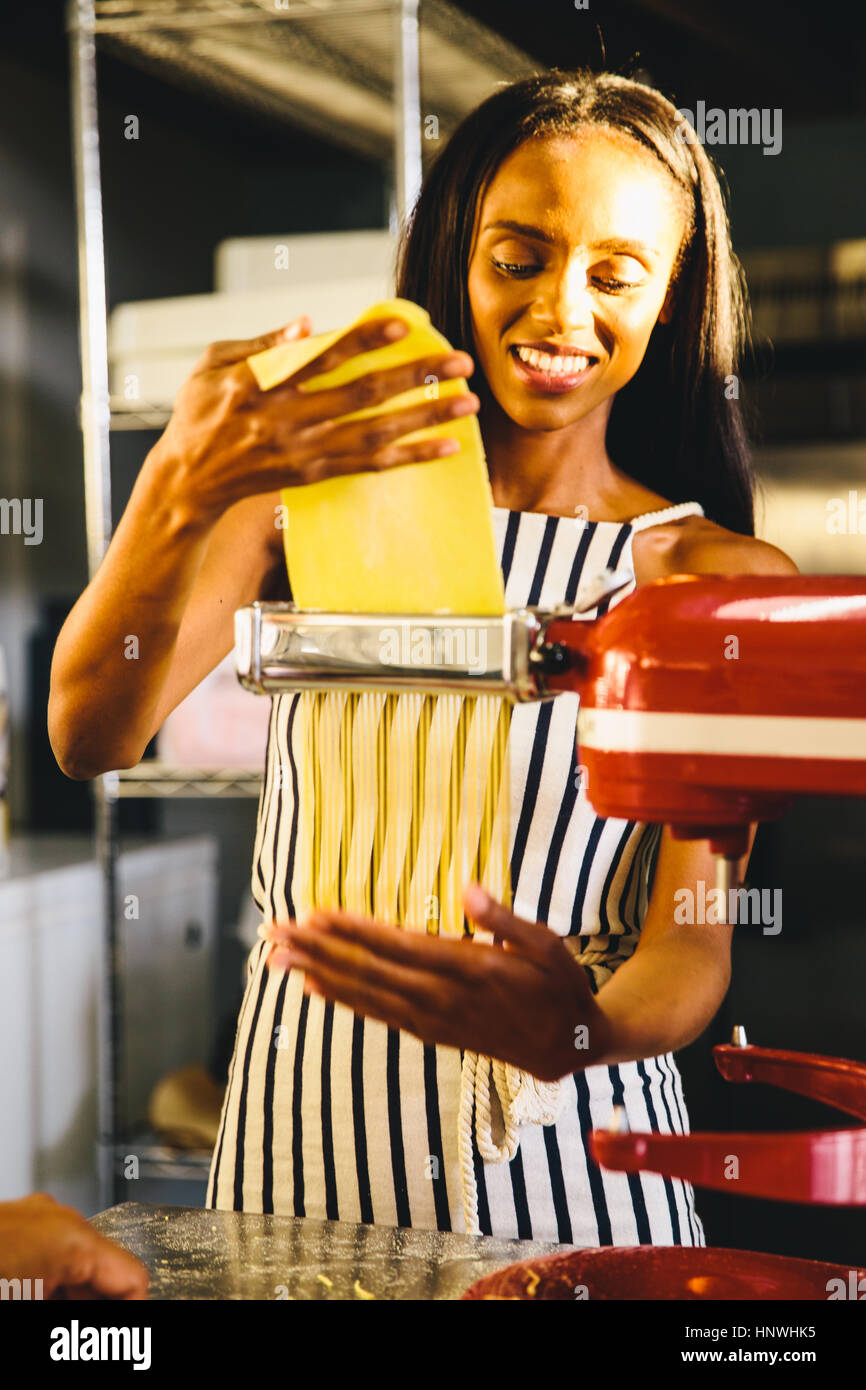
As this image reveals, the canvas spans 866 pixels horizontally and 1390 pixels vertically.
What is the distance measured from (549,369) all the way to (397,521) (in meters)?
0.27

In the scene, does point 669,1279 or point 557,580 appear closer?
point 669,1279

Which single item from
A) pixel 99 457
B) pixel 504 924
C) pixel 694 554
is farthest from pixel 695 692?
pixel 99 457

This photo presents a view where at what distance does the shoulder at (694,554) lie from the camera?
1028 millimetres

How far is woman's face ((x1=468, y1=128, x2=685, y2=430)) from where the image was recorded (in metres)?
0.90

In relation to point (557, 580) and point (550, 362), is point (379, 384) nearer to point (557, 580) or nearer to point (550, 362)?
point (550, 362)

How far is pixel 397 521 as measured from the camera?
0.71 m

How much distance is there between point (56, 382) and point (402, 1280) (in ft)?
7.43

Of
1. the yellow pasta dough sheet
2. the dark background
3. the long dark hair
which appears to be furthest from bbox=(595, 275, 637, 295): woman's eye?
the dark background

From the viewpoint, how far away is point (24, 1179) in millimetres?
2098

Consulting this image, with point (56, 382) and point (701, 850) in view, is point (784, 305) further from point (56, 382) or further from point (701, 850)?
point (701, 850)

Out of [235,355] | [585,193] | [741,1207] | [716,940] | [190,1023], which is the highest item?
[585,193]

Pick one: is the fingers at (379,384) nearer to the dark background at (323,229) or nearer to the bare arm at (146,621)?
the bare arm at (146,621)
